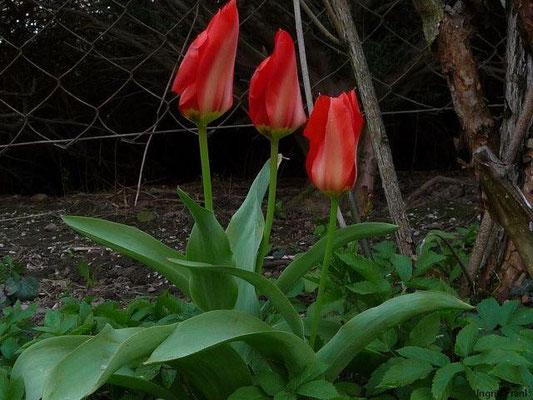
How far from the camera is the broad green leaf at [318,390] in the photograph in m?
0.92

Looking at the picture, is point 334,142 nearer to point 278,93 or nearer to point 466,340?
point 278,93

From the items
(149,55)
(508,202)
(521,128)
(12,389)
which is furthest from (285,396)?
(149,55)

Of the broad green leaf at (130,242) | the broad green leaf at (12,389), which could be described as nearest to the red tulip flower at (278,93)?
the broad green leaf at (130,242)

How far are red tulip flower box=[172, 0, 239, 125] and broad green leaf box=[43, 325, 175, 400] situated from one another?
0.91ft

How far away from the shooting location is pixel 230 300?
3.36ft

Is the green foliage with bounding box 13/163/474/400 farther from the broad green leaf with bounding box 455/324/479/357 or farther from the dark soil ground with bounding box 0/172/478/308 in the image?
the dark soil ground with bounding box 0/172/478/308

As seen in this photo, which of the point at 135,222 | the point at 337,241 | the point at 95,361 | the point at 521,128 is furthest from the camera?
the point at 135,222

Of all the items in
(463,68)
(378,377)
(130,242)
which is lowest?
(378,377)

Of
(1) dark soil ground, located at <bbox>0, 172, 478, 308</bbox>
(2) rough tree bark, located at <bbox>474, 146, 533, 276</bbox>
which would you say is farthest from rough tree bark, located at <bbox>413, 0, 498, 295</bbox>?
(1) dark soil ground, located at <bbox>0, 172, 478, 308</bbox>

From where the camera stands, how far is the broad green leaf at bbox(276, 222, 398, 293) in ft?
3.50

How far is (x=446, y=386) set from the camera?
37.5 inches

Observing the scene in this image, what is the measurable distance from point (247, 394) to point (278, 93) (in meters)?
0.37

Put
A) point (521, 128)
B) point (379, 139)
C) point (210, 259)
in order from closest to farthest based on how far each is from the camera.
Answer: point (210, 259) < point (521, 128) < point (379, 139)

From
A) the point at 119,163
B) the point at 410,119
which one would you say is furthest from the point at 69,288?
the point at 410,119
